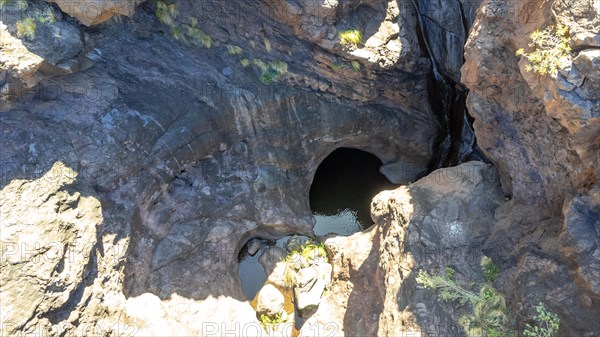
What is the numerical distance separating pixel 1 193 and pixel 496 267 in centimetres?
1188

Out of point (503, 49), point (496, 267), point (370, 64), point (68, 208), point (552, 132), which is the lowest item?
point (68, 208)

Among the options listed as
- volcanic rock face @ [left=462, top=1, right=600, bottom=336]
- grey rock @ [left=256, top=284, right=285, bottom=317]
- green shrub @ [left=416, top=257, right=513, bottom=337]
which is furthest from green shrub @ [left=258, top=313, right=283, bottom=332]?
volcanic rock face @ [left=462, top=1, right=600, bottom=336]

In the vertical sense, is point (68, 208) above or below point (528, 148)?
below

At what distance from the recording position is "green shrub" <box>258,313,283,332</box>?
552 inches

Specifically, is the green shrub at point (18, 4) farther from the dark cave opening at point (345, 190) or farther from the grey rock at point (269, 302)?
the dark cave opening at point (345, 190)

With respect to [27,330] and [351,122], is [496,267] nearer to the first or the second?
[351,122]

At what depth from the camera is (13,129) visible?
435 inches

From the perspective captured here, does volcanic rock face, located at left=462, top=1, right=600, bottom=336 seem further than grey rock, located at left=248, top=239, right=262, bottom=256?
No

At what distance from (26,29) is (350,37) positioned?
347 inches

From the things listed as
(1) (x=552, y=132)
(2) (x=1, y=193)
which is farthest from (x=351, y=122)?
(2) (x=1, y=193)

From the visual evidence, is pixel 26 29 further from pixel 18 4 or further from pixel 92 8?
pixel 92 8

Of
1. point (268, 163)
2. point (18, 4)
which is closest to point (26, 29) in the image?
point (18, 4)

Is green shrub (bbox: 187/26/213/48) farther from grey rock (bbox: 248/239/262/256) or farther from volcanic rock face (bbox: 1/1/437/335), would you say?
grey rock (bbox: 248/239/262/256)

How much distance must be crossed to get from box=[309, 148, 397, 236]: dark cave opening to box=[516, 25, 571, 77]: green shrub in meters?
9.56
